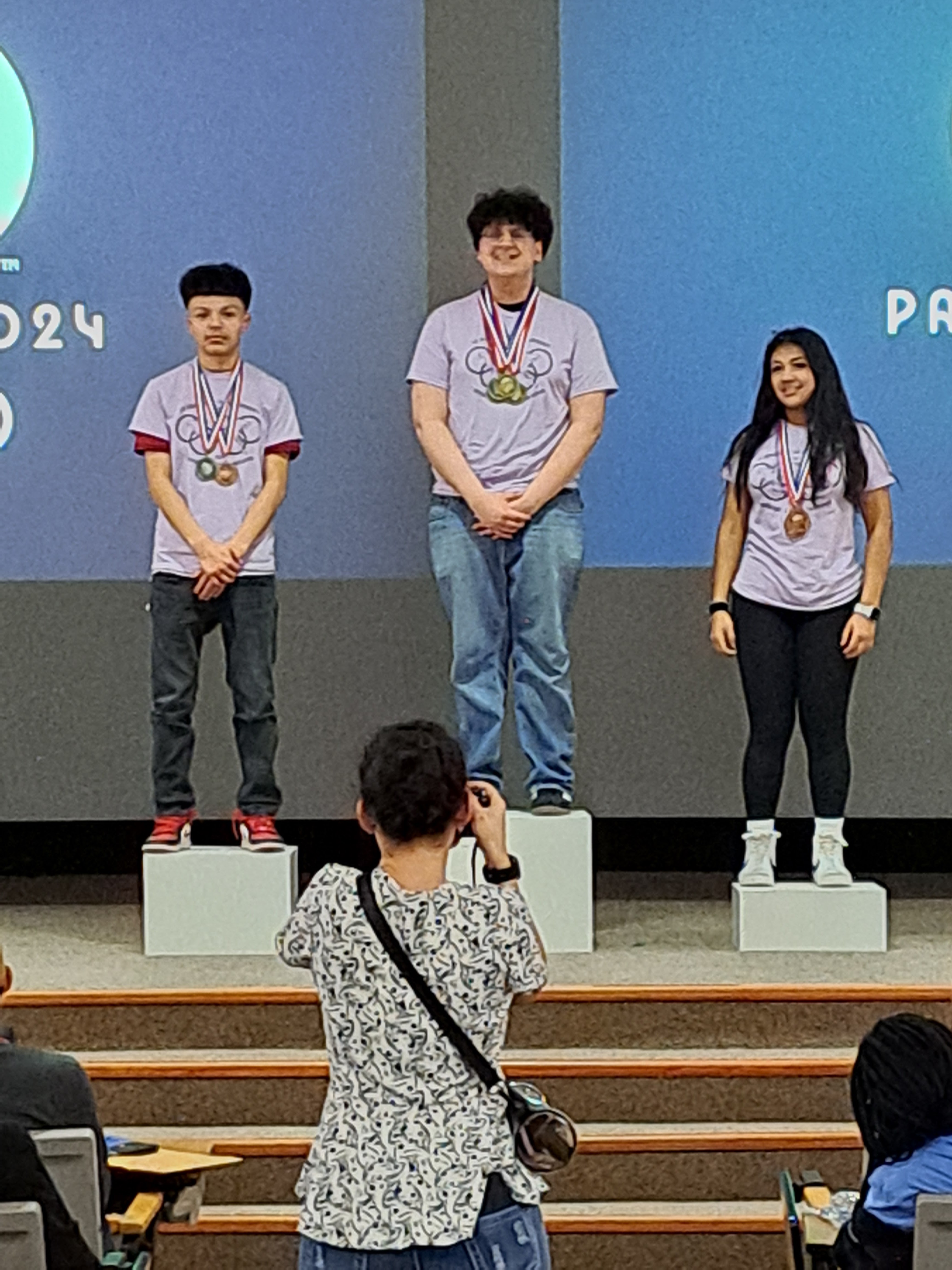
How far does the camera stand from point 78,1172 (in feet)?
9.05

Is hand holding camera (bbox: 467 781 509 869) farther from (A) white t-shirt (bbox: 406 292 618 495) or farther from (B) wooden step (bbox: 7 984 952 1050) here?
(A) white t-shirt (bbox: 406 292 618 495)

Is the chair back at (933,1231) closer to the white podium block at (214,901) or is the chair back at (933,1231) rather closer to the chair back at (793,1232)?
the chair back at (793,1232)

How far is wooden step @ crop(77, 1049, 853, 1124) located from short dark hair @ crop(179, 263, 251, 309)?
191 centimetres

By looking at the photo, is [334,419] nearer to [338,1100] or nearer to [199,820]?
[199,820]

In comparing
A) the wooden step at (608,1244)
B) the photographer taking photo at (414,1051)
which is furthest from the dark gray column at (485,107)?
the photographer taking photo at (414,1051)

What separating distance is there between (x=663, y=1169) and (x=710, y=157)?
3160 millimetres

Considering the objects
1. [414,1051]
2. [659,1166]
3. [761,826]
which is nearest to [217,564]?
[761,826]

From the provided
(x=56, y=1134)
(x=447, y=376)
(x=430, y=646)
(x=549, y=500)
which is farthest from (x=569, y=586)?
(x=56, y=1134)

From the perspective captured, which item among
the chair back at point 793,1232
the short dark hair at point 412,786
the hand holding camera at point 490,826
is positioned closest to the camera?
the short dark hair at point 412,786

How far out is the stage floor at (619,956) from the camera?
4.81m

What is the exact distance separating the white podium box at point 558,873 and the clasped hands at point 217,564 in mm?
916

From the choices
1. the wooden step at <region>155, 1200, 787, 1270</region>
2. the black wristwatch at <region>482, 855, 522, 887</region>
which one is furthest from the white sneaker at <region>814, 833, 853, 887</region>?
the black wristwatch at <region>482, 855, 522, 887</region>

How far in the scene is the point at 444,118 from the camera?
603 centimetres

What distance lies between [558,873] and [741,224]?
84.8 inches
